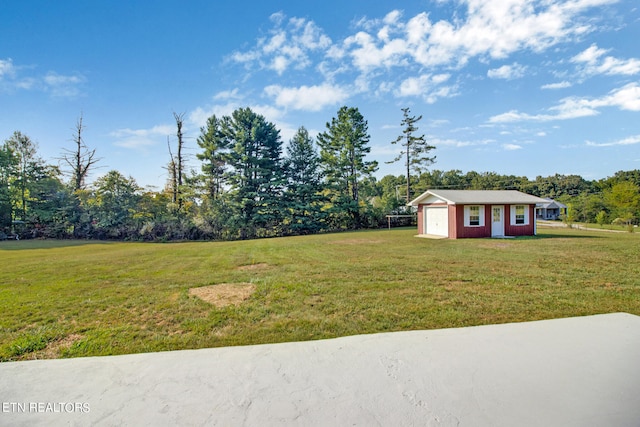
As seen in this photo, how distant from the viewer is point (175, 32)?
1084cm

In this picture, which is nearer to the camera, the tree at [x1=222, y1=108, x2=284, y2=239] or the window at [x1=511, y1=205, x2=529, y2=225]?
the window at [x1=511, y1=205, x2=529, y2=225]

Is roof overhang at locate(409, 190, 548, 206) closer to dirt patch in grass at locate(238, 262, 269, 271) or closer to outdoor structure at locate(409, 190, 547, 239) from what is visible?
outdoor structure at locate(409, 190, 547, 239)

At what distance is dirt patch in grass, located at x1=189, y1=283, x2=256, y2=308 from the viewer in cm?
468

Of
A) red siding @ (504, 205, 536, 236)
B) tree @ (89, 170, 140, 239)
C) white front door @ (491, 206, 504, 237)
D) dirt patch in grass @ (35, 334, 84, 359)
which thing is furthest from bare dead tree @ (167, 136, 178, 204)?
red siding @ (504, 205, 536, 236)

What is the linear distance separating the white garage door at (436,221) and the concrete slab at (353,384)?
44.8 feet

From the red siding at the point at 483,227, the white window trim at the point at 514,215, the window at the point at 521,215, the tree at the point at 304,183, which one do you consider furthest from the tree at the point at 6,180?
the window at the point at 521,215

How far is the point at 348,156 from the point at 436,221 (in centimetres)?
1235

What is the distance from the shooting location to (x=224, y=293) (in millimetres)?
5184

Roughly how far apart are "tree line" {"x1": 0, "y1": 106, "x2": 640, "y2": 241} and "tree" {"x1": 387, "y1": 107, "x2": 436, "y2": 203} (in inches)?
190

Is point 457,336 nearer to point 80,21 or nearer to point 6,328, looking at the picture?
point 6,328

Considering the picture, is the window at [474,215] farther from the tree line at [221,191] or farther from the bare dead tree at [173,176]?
the bare dead tree at [173,176]

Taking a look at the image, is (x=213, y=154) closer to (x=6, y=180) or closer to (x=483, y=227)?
(x=6, y=180)

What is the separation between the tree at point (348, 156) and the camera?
26219mm

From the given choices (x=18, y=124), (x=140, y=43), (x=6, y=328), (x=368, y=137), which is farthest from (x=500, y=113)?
(x=18, y=124)
